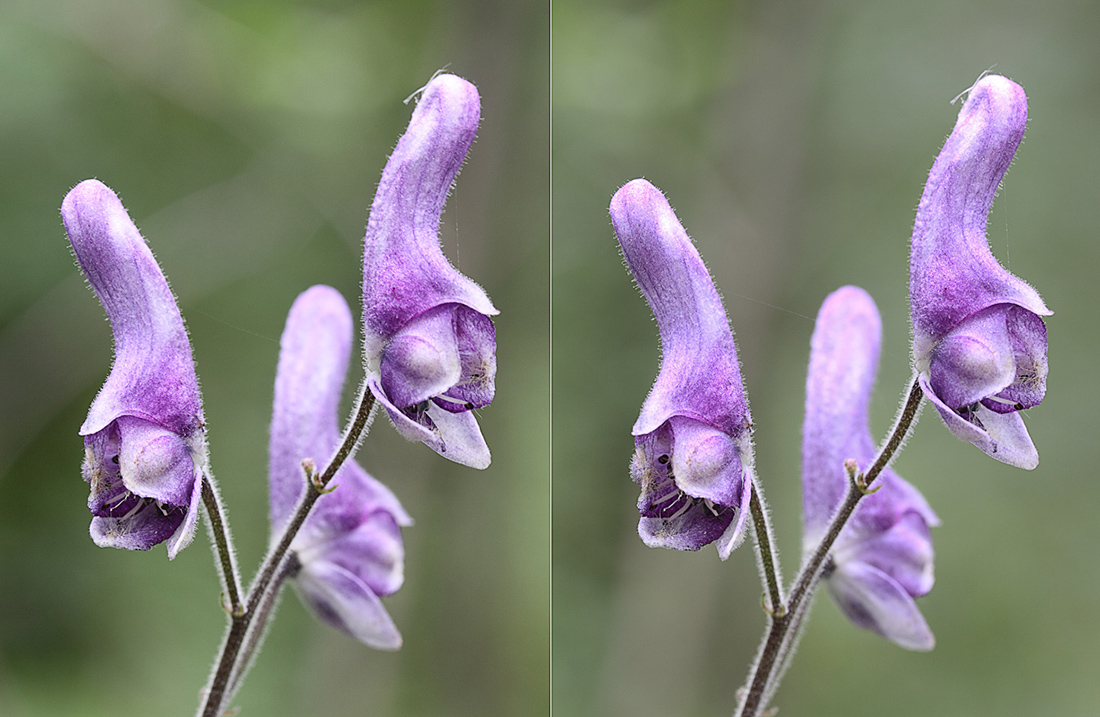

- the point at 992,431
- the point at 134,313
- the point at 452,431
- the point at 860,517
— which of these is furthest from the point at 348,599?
the point at 992,431

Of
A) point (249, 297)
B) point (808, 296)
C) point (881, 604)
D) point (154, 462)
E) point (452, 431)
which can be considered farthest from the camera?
point (808, 296)

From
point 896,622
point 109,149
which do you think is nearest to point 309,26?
point 109,149

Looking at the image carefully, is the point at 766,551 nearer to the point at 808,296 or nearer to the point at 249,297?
the point at 249,297

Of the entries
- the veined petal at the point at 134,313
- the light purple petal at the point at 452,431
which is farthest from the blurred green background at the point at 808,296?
the veined petal at the point at 134,313

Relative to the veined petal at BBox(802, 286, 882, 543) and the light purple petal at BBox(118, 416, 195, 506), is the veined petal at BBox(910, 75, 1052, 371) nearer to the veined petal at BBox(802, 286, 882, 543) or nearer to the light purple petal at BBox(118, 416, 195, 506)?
the veined petal at BBox(802, 286, 882, 543)

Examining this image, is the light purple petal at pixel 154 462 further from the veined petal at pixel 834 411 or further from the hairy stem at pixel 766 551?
the veined petal at pixel 834 411

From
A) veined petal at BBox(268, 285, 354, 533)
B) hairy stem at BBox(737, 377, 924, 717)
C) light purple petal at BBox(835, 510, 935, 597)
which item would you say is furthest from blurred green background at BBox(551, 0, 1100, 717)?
hairy stem at BBox(737, 377, 924, 717)
